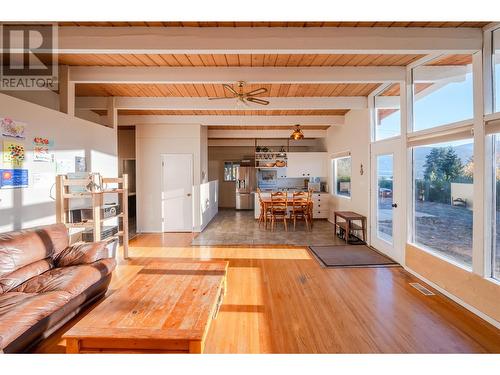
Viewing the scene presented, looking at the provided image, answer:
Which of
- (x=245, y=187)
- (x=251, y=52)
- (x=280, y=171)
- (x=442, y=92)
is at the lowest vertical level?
(x=245, y=187)

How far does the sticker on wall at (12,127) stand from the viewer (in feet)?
9.00

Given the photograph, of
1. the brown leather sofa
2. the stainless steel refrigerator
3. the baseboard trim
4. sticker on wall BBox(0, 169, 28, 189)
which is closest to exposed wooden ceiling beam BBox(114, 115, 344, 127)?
sticker on wall BBox(0, 169, 28, 189)

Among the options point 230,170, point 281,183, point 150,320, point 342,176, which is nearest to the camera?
point 150,320

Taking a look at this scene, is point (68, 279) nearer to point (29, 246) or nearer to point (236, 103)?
point (29, 246)

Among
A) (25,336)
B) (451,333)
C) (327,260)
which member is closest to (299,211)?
(327,260)

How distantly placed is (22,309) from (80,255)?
101 cm

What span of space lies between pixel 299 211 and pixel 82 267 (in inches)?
202

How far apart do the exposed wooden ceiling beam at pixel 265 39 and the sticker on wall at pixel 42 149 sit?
1215mm

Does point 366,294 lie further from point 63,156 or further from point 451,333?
point 63,156

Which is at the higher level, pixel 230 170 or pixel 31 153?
pixel 230 170

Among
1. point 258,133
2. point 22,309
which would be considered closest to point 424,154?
point 22,309

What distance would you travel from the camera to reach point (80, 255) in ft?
9.42

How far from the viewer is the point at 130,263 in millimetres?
4109

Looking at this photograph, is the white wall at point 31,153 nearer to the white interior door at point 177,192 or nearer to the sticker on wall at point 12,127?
the sticker on wall at point 12,127
